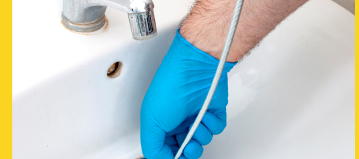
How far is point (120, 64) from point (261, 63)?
0.41 metres

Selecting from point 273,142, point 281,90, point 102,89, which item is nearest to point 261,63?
point 281,90

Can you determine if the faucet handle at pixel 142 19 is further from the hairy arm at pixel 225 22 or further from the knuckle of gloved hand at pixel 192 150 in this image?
the knuckle of gloved hand at pixel 192 150

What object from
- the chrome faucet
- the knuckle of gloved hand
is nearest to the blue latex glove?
the knuckle of gloved hand

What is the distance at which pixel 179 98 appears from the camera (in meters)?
0.50

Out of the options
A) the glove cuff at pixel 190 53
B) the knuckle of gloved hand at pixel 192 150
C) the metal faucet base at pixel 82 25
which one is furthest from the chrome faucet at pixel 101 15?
the knuckle of gloved hand at pixel 192 150

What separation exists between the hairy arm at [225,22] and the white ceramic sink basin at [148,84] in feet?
0.21

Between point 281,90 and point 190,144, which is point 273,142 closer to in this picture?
point 281,90

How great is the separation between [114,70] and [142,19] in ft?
0.57

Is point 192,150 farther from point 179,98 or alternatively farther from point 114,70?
point 114,70

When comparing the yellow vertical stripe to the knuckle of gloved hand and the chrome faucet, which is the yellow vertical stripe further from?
the knuckle of gloved hand

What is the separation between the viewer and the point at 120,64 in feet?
1.55

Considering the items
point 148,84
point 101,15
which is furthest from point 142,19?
point 148,84

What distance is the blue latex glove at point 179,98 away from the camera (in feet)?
1.54

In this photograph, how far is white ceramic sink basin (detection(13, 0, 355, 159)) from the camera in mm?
405
